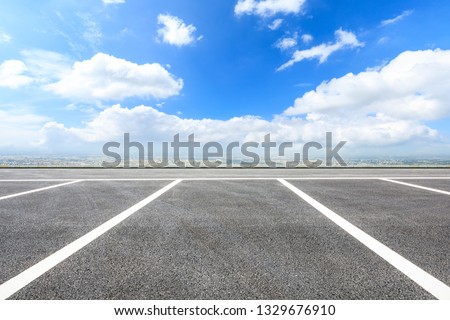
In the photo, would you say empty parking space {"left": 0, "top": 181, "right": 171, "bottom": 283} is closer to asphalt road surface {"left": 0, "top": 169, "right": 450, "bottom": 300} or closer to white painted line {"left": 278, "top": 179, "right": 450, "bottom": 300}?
asphalt road surface {"left": 0, "top": 169, "right": 450, "bottom": 300}

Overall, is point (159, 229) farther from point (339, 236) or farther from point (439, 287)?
point (439, 287)

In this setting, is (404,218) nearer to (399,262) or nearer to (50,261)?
(399,262)

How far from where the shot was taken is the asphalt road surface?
215 cm

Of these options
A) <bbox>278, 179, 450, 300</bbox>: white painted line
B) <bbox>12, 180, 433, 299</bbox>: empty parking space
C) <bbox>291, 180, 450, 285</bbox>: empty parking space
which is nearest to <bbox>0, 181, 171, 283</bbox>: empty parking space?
<bbox>12, 180, 433, 299</bbox>: empty parking space

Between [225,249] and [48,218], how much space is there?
3.65m

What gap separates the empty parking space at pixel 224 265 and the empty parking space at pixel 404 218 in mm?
519

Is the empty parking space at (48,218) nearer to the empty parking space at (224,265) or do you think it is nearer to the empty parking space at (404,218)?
the empty parking space at (224,265)

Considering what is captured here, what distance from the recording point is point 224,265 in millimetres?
2590

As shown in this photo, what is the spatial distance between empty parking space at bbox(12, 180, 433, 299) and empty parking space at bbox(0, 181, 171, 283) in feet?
1.67

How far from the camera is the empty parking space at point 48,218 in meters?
2.90

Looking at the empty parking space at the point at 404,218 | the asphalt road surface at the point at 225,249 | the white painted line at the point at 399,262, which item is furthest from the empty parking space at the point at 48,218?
the empty parking space at the point at 404,218

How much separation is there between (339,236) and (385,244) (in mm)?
573

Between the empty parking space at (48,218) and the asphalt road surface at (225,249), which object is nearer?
the asphalt road surface at (225,249)

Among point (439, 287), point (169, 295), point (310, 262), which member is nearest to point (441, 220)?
point (439, 287)
